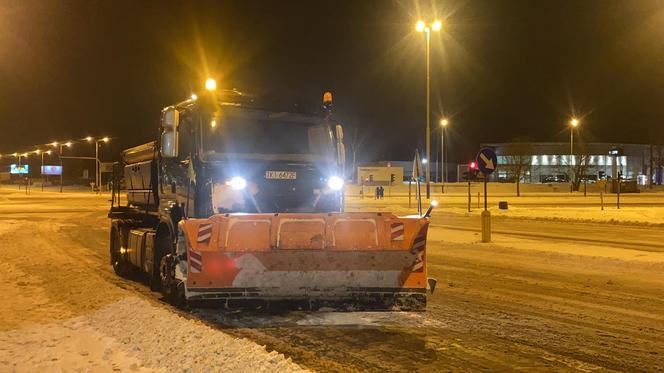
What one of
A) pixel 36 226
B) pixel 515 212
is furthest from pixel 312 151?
pixel 515 212

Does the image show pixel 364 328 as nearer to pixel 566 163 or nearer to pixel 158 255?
pixel 158 255

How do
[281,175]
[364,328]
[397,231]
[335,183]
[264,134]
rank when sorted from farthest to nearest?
1. [335,183]
2. [264,134]
3. [281,175]
4. [397,231]
5. [364,328]

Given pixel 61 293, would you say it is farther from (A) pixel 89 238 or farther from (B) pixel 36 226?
(B) pixel 36 226

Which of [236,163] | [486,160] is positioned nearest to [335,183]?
[236,163]

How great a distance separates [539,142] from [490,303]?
116 metres

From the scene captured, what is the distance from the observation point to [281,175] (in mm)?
8555

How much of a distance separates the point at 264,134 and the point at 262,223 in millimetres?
1880

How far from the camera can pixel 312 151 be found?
9.16 m

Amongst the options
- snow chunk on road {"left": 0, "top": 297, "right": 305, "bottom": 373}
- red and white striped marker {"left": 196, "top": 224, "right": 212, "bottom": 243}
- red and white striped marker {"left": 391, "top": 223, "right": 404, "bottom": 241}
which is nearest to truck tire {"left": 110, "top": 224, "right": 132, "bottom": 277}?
snow chunk on road {"left": 0, "top": 297, "right": 305, "bottom": 373}

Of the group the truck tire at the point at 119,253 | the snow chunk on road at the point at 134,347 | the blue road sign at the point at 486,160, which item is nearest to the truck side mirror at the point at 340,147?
the snow chunk on road at the point at 134,347

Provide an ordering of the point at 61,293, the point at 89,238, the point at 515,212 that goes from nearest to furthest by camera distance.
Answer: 1. the point at 61,293
2. the point at 89,238
3. the point at 515,212

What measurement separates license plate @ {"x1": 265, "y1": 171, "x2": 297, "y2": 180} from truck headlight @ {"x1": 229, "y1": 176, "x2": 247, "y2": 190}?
1.18ft

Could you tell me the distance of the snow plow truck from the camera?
734cm

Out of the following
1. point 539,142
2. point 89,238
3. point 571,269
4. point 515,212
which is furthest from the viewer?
point 539,142
